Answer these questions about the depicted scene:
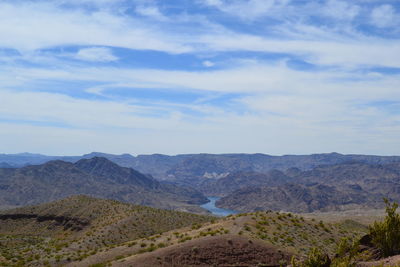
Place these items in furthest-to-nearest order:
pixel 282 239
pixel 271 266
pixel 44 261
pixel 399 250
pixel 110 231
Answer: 1. pixel 110 231
2. pixel 44 261
3. pixel 282 239
4. pixel 271 266
5. pixel 399 250

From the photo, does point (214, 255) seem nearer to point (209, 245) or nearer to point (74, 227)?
point (209, 245)

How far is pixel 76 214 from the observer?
90062mm

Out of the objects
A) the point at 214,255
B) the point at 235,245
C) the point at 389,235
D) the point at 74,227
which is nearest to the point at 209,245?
the point at 214,255

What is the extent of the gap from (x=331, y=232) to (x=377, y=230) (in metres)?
22.9

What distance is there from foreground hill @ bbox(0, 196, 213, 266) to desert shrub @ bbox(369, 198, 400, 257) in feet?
105

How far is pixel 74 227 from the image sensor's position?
8381 centimetres

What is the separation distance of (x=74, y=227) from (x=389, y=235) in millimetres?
74477

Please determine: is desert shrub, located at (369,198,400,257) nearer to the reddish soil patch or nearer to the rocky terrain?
the rocky terrain

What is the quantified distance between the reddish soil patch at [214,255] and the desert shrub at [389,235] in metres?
10.0

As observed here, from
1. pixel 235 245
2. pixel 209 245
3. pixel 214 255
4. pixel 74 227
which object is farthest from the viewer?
pixel 74 227

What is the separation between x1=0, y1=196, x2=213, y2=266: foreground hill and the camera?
48000 millimetres

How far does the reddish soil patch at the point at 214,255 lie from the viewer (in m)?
33.4

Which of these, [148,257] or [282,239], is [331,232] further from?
[148,257]

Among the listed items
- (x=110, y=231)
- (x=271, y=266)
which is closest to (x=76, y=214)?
(x=110, y=231)
